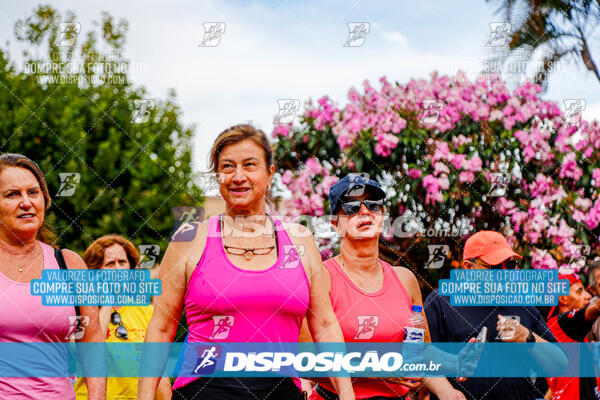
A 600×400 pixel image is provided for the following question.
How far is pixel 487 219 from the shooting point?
577cm

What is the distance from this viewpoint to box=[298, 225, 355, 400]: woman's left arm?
9.45 ft

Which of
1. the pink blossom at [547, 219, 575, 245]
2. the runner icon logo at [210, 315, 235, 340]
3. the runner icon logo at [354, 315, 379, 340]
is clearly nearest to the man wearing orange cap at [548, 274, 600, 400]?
the pink blossom at [547, 219, 575, 245]

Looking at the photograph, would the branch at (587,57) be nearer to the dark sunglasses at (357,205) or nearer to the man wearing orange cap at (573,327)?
the man wearing orange cap at (573,327)

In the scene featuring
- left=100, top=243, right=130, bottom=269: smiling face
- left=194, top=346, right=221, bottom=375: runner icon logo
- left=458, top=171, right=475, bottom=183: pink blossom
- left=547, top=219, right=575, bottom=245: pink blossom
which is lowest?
left=194, top=346, right=221, bottom=375: runner icon logo

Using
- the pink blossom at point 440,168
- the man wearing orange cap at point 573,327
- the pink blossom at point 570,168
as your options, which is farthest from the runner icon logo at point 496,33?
the man wearing orange cap at point 573,327

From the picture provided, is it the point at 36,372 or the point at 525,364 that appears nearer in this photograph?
the point at 36,372

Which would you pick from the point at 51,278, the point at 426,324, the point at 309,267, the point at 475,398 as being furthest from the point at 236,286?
the point at 475,398

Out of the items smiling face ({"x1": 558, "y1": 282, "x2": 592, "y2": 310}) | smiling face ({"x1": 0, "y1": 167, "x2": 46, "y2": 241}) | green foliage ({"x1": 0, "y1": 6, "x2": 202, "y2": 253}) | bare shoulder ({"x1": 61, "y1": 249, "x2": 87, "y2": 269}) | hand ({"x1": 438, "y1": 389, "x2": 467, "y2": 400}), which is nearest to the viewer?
smiling face ({"x1": 0, "y1": 167, "x2": 46, "y2": 241})

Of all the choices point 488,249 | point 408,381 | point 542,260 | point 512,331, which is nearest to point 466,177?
point 542,260

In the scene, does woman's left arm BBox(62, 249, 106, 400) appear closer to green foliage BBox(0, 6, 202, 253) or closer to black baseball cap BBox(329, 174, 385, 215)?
black baseball cap BBox(329, 174, 385, 215)

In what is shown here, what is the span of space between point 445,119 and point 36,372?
13.8 feet

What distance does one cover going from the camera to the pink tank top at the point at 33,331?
279cm

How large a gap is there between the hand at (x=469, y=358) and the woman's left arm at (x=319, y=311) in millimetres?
848

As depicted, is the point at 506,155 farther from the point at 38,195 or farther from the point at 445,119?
the point at 38,195
